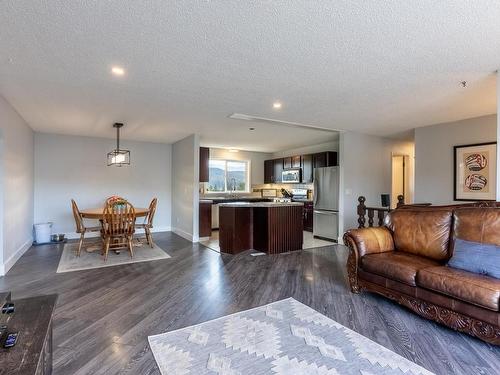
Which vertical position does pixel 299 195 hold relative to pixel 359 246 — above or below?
above

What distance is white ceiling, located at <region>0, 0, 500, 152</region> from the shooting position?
6.17 ft

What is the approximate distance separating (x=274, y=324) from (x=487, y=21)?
281cm

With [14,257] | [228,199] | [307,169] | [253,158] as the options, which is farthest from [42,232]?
[307,169]

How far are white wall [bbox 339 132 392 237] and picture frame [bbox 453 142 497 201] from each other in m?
1.60

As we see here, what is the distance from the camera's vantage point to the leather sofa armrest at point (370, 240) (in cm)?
315

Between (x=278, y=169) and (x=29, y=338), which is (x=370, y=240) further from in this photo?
(x=278, y=169)

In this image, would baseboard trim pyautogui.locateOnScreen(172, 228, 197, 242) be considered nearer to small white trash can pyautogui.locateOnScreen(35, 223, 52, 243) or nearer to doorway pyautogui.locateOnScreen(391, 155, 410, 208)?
small white trash can pyautogui.locateOnScreen(35, 223, 52, 243)

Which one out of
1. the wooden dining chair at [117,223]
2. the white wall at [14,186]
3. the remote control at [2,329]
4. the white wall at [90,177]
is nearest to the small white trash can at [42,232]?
the white wall at [14,186]

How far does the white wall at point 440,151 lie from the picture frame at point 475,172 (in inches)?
3.5

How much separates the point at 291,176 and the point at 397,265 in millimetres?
5460

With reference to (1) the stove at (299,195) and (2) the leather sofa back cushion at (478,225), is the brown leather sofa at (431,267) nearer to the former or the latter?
(2) the leather sofa back cushion at (478,225)

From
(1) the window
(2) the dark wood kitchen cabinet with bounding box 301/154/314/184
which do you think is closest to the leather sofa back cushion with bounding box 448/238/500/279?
(2) the dark wood kitchen cabinet with bounding box 301/154/314/184

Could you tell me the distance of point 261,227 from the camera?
5.09 meters

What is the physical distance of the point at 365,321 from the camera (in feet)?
8.14
